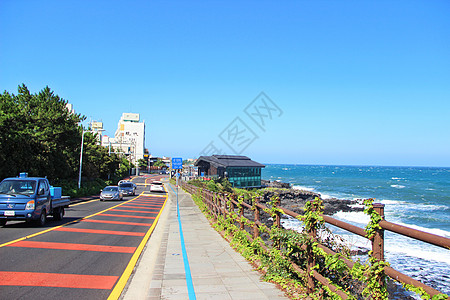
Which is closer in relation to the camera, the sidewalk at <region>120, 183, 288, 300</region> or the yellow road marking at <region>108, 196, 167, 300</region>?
the sidewalk at <region>120, 183, 288, 300</region>

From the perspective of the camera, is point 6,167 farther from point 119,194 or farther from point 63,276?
point 63,276

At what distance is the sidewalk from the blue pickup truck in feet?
17.3

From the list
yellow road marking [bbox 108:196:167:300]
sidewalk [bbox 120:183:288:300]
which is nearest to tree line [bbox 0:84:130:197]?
yellow road marking [bbox 108:196:167:300]

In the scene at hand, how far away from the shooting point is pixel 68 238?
36.9ft

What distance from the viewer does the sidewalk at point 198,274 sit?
5707 millimetres

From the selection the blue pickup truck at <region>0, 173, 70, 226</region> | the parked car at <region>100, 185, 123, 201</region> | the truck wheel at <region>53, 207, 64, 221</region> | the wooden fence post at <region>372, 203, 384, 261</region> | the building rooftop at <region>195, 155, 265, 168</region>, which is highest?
the building rooftop at <region>195, 155, 265, 168</region>

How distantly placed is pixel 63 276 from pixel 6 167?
2085cm

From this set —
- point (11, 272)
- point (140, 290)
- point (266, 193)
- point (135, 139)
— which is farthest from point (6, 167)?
point (135, 139)

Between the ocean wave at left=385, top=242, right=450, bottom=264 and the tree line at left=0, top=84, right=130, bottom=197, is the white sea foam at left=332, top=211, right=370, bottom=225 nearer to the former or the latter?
the ocean wave at left=385, top=242, right=450, bottom=264

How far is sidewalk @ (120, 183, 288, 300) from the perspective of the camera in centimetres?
571

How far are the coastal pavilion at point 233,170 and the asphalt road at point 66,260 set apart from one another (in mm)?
44327

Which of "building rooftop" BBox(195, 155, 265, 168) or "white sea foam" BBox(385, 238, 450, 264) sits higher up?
"building rooftop" BBox(195, 155, 265, 168)

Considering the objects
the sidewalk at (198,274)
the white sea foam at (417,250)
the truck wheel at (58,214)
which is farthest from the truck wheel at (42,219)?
the white sea foam at (417,250)

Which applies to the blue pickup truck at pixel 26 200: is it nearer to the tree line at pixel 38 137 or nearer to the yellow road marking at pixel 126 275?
the yellow road marking at pixel 126 275
